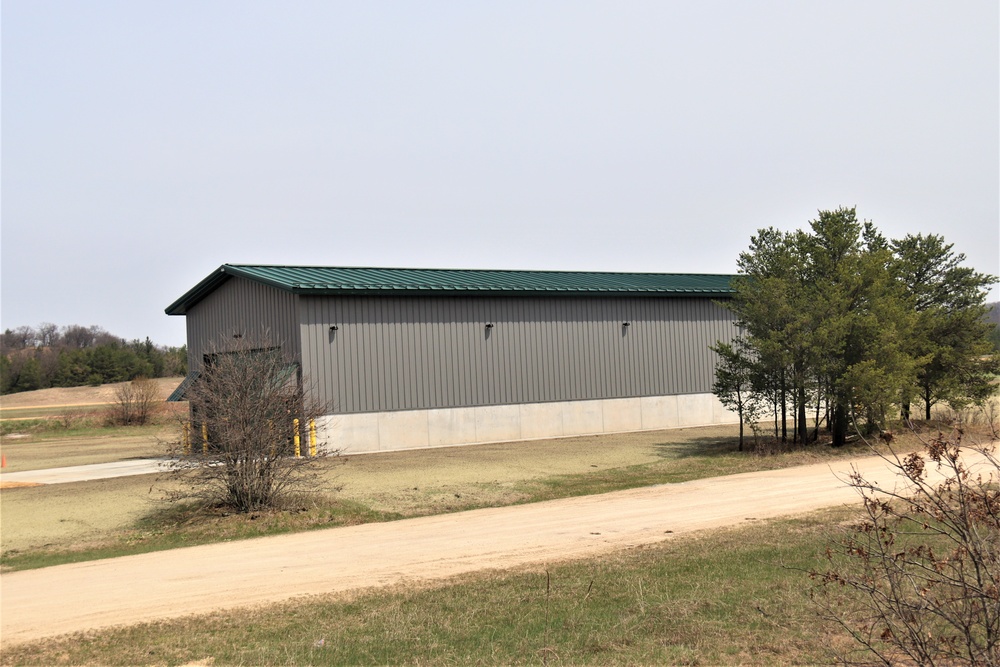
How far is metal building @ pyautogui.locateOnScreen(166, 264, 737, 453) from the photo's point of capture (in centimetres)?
2825

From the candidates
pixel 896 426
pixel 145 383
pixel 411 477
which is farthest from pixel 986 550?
pixel 145 383

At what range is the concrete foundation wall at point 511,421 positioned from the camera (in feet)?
92.6

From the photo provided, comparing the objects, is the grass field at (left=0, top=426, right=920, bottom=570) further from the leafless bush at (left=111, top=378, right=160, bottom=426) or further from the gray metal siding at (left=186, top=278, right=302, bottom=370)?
the leafless bush at (left=111, top=378, right=160, bottom=426)

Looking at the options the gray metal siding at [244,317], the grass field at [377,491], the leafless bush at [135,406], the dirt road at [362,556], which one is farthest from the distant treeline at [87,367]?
the dirt road at [362,556]

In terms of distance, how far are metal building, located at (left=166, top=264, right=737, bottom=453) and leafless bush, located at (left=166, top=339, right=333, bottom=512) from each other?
1047 cm

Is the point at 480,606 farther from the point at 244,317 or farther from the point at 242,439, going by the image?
the point at 244,317

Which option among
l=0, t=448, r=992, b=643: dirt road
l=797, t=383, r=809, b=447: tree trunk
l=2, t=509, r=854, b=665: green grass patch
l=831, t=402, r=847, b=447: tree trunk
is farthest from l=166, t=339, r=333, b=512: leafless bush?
l=831, t=402, r=847, b=447: tree trunk

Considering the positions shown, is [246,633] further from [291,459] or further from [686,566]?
[291,459]

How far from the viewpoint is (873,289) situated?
23.8 meters

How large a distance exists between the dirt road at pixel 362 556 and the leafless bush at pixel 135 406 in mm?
39783

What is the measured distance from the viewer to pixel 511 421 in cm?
3116

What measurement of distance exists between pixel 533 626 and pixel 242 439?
364 inches

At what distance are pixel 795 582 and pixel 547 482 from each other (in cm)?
1057

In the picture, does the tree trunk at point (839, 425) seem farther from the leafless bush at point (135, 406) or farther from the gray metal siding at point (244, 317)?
the leafless bush at point (135, 406)
